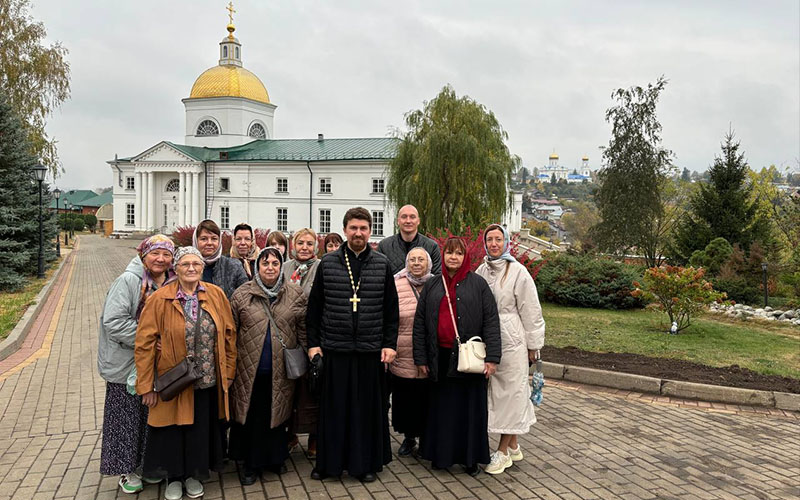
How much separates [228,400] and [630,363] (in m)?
6.12

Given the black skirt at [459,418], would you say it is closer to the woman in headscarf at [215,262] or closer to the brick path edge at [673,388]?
the woman in headscarf at [215,262]

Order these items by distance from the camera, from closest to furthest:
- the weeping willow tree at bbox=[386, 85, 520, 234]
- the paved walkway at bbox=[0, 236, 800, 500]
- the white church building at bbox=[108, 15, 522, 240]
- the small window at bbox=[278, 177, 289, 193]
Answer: the paved walkway at bbox=[0, 236, 800, 500], the weeping willow tree at bbox=[386, 85, 520, 234], the white church building at bbox=[108, 15, 522, 240], the small window at bbox=[278, 177, 289, 193]

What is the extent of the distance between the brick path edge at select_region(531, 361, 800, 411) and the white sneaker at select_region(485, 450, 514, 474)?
10.7 ft

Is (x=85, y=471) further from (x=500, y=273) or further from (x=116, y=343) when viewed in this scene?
(x=500, y=273)

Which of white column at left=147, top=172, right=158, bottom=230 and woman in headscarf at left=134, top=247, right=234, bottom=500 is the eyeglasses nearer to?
woman in headscarf at left=134, top=247, right=234, bottom=500

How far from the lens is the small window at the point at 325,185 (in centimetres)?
4641

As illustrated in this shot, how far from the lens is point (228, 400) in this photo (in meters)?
4.61

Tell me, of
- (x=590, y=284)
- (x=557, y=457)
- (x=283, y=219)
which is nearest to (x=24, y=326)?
(x=557, y=457)

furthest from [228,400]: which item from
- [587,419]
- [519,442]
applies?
[587,419]

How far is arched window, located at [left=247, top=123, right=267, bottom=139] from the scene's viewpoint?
2142 inches

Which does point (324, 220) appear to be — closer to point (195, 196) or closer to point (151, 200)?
point (195, 196)

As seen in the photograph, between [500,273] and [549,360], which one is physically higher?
[500,273]

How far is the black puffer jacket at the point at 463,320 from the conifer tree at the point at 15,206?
14969 millimetres

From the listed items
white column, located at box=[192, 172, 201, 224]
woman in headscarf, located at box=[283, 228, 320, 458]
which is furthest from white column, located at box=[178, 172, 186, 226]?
woman in headscarf, located at box=[283, 228, 320, 458]
